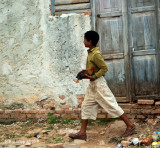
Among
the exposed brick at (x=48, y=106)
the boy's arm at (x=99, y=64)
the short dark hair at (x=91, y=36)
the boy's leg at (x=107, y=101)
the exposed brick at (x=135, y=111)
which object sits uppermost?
the short dark hair at (x=91, y=36)

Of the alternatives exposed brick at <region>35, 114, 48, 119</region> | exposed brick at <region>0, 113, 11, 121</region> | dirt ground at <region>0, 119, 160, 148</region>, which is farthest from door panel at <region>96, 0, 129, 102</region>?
exposed brick at <region>0, 113, 11, 121</region>

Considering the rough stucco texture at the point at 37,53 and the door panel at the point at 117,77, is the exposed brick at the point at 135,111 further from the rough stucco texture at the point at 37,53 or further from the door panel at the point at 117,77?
the rough stucco texture at the point at 37,53

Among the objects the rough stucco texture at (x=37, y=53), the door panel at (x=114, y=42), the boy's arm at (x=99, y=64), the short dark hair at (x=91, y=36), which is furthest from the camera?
the rough stucco texture at (x=37, y=53)

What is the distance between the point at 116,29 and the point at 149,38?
632 mm

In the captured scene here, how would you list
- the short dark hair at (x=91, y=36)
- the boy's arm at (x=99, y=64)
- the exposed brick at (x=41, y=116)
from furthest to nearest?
the exposed brick at (x=41, y=116) < the short dark hair at (x=91, y=36) < the boy's arm at (x=99, y=64)

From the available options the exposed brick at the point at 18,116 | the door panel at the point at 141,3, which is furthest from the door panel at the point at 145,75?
the exposed brick at the point at 18,116

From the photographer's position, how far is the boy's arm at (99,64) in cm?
367

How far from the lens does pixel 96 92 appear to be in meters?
3.84

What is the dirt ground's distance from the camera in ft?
12.5

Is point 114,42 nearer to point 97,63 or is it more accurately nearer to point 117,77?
point 117,77

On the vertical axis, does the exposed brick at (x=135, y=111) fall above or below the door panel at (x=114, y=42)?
below

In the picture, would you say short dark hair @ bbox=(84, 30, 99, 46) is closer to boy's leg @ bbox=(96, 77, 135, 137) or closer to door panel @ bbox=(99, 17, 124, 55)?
boy's leg @ bbox=(96, 77, 135, 137)

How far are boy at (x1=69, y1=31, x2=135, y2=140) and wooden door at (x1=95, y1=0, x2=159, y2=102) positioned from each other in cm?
112

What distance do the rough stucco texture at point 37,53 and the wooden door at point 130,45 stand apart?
0.42 m
